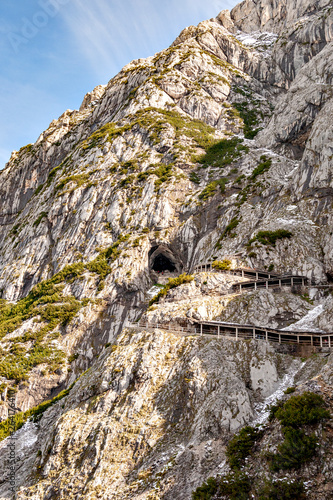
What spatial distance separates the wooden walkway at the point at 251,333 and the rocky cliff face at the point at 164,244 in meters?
2.09


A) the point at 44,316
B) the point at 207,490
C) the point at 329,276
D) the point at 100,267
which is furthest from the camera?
the point at 100,267

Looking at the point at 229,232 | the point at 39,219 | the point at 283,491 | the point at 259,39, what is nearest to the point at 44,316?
the point at 229,232

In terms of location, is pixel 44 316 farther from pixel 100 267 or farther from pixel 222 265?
pixel 222 265

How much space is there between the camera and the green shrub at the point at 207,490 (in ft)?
86.9

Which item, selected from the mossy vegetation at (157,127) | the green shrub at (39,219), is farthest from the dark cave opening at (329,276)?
the green shrub at (39,219)

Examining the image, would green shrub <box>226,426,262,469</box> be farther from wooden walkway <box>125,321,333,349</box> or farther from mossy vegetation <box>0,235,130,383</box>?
mossy vegetation <box>0,235,130,383</box>

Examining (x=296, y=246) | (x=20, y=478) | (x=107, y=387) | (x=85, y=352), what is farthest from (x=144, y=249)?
(x=20, y=478)

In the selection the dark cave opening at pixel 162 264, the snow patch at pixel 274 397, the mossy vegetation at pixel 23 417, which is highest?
the dark cave opening at pixel 162 264

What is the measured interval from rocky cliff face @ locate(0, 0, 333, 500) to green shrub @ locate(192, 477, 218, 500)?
1370 millimetres

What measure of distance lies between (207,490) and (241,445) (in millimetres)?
3768

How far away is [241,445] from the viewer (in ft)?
92.8

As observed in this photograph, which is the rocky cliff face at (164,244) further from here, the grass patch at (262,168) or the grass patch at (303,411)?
the grass patch at (303,411)

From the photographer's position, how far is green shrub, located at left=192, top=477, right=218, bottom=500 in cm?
2648

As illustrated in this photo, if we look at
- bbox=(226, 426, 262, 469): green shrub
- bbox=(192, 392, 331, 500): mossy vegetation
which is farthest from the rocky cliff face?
bbox=(192, 392, 331, 500): mossy vegetation
